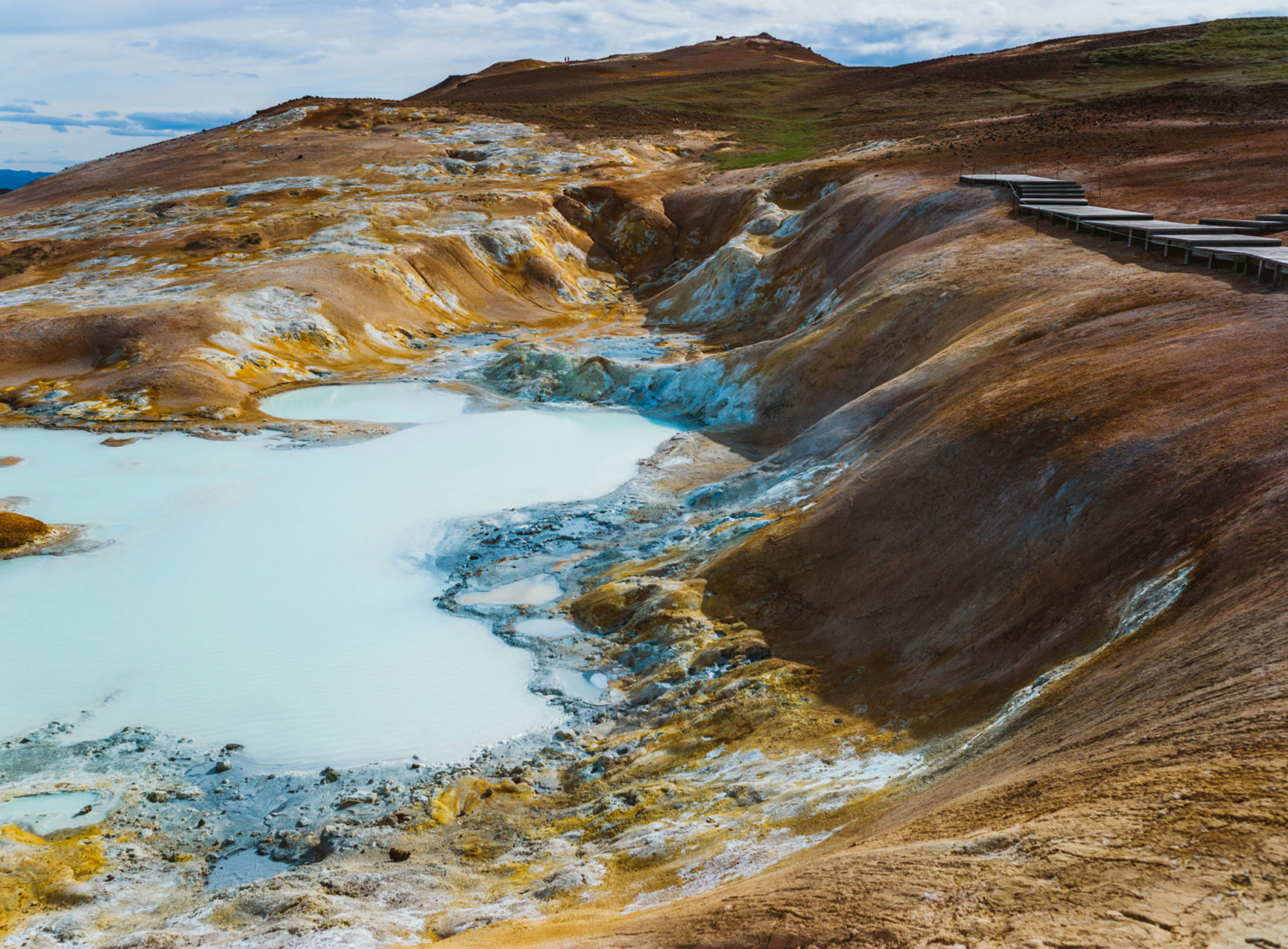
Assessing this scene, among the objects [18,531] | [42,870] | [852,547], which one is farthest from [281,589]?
[852,547]

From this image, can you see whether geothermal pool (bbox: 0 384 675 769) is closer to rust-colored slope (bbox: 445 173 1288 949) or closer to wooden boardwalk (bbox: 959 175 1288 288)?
rust-colored slope (bbox: 445 173 1288 949)

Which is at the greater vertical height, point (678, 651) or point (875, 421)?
point (875, 421)

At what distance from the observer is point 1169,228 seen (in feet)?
72.0

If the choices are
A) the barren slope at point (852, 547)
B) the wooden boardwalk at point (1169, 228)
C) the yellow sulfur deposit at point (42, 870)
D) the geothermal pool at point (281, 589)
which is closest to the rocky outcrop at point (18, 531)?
the geothermal pool at point (281, 589)

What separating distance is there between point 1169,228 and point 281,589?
2196 centimetres

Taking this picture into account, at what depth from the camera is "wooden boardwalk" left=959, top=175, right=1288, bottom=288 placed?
59.7 feet

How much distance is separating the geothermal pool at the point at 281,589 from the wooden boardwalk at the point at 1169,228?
532 inches

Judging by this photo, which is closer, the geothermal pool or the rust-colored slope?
the rust-colored slope

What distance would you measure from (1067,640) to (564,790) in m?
7.00

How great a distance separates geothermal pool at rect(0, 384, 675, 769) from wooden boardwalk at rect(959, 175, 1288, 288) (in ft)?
44.3

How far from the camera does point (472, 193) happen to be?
54.5m

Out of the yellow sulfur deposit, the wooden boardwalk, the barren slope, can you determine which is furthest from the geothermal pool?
the wooden boardwalk

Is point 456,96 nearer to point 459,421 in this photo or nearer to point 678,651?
point 459,421

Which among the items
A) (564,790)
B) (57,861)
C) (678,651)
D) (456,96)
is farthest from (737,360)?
(456,96)
